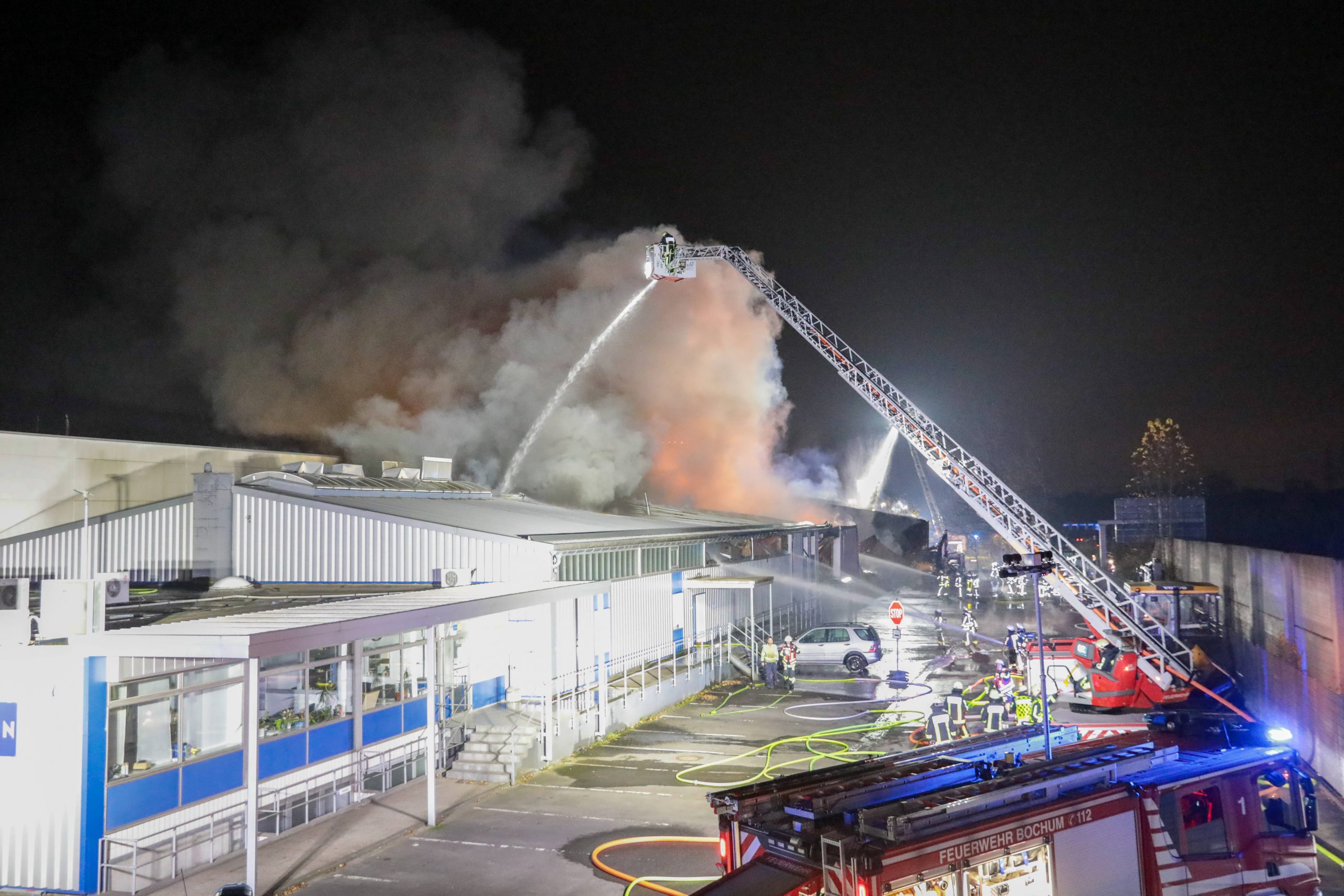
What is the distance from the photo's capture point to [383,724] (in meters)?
14.5

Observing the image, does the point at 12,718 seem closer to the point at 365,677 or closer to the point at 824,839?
the point at 365,677

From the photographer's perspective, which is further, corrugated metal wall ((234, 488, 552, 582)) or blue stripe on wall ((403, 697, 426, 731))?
corrugated metal wall ((234, 488, 552, 582))

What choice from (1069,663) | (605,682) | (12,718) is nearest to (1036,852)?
(12,718)

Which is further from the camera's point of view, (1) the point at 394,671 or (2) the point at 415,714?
(2) the point at 415,714

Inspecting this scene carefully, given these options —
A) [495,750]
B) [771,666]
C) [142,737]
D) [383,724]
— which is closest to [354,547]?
[383,724]

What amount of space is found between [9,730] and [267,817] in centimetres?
325

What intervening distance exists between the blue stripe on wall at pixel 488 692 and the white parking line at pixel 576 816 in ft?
12.5

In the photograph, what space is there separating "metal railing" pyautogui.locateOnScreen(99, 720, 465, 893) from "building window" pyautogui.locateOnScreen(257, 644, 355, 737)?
74 centimetres

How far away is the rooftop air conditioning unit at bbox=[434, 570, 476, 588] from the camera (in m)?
16.1

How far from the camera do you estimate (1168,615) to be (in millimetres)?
20688

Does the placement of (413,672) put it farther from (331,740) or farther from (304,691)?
(304,691)

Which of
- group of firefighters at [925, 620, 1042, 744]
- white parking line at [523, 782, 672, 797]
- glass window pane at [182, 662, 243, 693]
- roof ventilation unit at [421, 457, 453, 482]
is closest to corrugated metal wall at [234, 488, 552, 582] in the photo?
white parking line at [523, 782, 672, 797]

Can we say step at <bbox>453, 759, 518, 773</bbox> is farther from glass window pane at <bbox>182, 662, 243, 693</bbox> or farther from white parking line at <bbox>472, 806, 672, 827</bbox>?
glass window pane at <bbox>182, 662, 243, 693</bbox>

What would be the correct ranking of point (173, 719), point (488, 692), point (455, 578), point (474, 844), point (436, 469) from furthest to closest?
point (436, 469), point (488, 692), point (455, 578), point (474, 844), point (173, 719)
